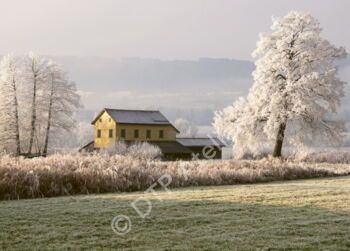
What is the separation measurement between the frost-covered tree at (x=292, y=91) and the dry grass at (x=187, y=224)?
2400cm

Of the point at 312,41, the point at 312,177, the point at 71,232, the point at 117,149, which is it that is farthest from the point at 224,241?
the point at 117,149

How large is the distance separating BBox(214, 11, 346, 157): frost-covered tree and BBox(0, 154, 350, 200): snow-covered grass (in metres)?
16.0

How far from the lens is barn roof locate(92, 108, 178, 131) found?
169 feet

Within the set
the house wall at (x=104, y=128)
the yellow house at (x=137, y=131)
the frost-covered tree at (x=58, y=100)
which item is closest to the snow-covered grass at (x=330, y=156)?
the yellow house at (x=137, y=131)

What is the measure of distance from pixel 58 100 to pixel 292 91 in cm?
2447

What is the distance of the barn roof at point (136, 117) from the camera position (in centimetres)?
5160

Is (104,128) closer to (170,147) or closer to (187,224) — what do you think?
(170,147)

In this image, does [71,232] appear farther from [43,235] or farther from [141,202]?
[141,202]

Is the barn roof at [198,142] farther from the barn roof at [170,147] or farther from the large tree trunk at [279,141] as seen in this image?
the large tree trunk at [279,141]

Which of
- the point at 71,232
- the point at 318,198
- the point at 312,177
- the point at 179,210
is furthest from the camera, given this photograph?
the point at 312,177

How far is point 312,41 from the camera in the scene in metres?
37.3

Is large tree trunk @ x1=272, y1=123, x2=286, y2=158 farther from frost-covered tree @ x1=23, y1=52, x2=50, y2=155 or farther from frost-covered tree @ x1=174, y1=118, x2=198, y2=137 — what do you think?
frost-covered tree @ x1=174, y1=118, x2=198, y2=137

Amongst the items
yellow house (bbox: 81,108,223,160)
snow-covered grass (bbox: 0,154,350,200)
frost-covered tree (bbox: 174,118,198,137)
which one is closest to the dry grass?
snow-covered grass (bbox: 0,154,350,200)

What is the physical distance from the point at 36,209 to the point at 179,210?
2.83 metres
